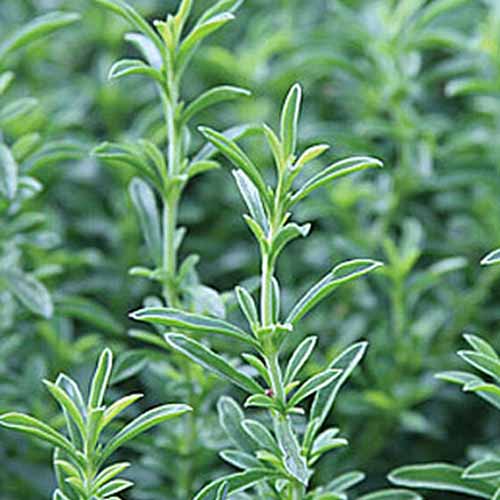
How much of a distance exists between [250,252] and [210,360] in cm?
65

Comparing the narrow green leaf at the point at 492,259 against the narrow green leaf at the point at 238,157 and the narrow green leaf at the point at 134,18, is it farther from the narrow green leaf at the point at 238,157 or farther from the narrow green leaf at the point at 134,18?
the narrow green leaf at the point at 134,18

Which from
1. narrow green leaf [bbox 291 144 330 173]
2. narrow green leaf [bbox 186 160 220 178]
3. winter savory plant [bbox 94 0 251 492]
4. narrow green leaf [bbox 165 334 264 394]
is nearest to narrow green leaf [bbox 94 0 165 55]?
winter savory plant [bbox 94 0 251 492]

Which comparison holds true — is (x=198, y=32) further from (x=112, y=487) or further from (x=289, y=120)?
(x=112, y=487)

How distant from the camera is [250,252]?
5.11 feet

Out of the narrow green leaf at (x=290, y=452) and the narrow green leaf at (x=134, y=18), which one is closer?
the narrow green leaf at (x=290, y=452)

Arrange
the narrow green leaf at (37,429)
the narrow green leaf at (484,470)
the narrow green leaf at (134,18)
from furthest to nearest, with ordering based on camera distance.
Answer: the narrow green leaf at (134,18) → the narrow green leaf at (484,470) → the narrow green leaf at (37,429)

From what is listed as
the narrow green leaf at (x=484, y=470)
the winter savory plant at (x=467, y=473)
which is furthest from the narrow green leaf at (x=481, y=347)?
the narrow green leaf at (x=484, y=470)

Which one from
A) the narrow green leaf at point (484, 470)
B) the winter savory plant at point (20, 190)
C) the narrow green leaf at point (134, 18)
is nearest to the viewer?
the narrow green leaf at point (484, 470)

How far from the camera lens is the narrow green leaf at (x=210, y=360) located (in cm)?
90

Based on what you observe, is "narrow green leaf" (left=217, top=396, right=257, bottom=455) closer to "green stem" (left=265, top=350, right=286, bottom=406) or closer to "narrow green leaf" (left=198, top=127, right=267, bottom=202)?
"green stem" (left=265, top=350, right=286, bottom=406)

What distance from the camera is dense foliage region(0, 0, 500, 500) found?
0.95 metres

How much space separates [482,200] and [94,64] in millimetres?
808

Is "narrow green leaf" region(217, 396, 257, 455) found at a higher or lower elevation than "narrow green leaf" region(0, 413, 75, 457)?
higher

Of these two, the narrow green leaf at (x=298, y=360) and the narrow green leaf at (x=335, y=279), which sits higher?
the narrow green leaf at (x=335, y=279)
